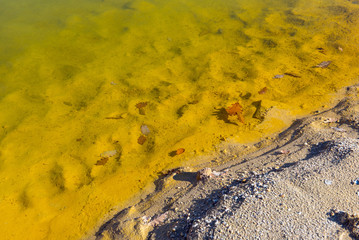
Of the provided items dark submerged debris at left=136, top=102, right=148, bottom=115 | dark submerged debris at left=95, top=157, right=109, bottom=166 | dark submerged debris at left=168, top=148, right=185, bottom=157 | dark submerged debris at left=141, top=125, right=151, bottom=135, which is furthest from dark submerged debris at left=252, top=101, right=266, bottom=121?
dark submerged debris at left=95, top=157, right=109, bottom=166

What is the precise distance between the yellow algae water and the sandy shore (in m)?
0.27

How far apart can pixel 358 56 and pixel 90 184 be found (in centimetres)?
467

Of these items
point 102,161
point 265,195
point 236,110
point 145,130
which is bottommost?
point 102,161

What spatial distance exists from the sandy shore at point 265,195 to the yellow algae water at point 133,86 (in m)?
0.27

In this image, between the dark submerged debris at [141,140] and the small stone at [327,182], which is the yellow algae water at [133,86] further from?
the small stone at [327,182]

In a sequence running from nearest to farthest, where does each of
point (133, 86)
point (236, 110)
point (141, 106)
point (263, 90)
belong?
point (236, 110)
point (141, 106)
point (263, 90)
point (133, 86)

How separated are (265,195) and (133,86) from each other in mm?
2720

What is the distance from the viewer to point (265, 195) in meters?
2.36

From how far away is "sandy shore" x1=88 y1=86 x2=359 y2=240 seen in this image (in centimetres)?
216

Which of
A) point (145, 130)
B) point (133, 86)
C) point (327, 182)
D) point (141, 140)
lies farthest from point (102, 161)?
point (327, 182)

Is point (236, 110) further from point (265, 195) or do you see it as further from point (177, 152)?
point (265, 195)

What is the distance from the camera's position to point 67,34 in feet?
18.6

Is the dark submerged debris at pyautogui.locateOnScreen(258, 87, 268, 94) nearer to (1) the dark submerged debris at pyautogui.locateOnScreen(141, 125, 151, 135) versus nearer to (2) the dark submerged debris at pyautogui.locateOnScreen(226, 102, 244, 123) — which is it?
(2) the dark submerged debris at pyautogui.locateOnScreen(226, 102, 244, 123)

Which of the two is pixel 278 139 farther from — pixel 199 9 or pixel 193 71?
pixel 199 9
